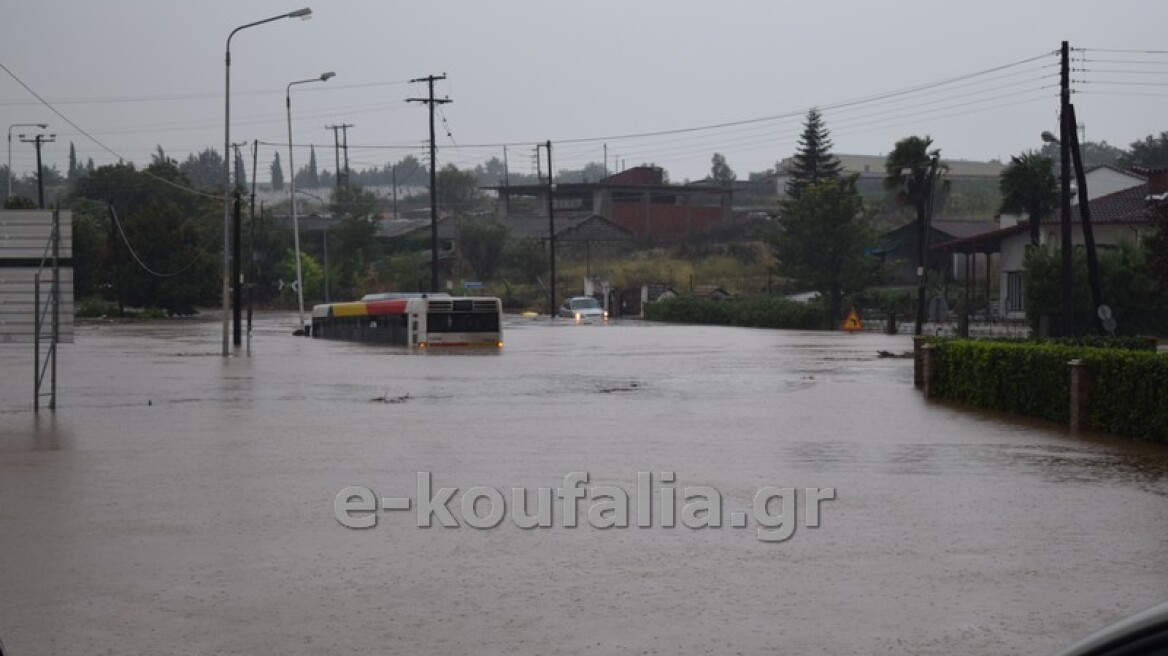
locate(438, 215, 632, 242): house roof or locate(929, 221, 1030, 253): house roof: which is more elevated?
locate(438, 215, 632, 242): house roof

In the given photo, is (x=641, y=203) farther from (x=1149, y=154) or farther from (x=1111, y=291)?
(x=1111, y=291)

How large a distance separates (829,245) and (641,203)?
4758cm

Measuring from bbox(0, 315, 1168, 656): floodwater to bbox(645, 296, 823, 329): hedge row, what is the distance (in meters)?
45.3

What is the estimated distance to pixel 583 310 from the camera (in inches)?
3401

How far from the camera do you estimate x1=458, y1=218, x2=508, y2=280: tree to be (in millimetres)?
110438

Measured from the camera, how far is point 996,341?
87.8 feet

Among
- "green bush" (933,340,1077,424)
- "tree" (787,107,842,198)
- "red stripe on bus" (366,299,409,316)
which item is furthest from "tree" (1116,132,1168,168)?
"green bush" (933,340,1077,424)

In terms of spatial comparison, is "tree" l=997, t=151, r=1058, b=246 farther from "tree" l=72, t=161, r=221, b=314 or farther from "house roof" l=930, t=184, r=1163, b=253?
"tree" l=72, t=161, r=221, b=314

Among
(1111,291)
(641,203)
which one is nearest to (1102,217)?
(1111,291)

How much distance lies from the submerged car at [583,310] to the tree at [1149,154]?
5354 cm

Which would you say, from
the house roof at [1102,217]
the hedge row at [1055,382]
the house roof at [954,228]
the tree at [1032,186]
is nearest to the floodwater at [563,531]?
the hedge row at [1055,382]

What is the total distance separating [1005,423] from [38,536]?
14863 mm

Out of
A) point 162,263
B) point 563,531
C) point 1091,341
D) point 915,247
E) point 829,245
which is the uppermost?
point 915,247

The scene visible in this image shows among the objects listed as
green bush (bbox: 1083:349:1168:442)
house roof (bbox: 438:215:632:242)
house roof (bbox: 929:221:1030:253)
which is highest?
house roof (bbox: 438:215:632:242)
